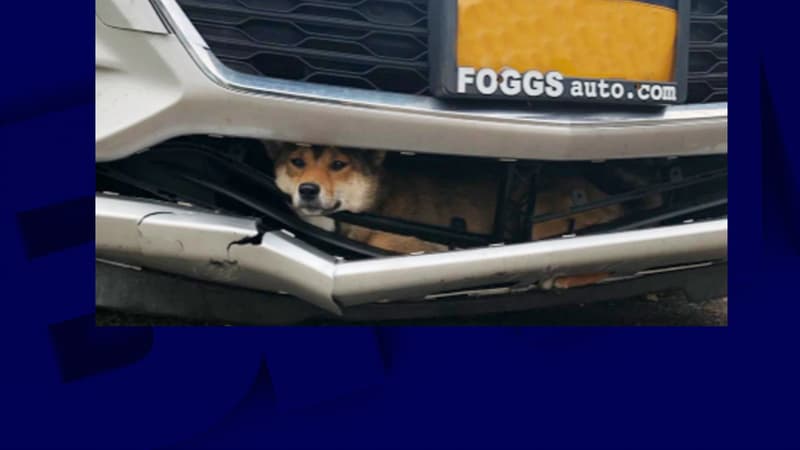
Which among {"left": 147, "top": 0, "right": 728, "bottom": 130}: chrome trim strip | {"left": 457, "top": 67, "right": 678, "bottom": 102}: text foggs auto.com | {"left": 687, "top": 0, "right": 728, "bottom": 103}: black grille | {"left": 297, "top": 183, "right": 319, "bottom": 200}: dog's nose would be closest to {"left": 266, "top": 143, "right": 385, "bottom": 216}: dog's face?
{"left": 297, "top": 183, "right": 319, "bottom": 200}: dog's nose

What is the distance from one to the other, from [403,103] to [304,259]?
39 centimetres

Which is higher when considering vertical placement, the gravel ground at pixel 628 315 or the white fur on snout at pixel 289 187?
the white fur on snout at pixel 289 187

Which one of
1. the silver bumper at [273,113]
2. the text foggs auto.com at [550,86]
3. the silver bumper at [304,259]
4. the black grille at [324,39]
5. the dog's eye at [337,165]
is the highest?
the black grille at [324,39]

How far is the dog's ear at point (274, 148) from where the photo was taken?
155 centimetres

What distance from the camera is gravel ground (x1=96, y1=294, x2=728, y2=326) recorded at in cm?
196

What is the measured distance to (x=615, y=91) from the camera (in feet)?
5.49

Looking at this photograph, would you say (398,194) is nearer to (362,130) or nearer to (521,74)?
(362,130)

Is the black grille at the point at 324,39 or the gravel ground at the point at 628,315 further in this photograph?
the gravel ground at the point at 628,315

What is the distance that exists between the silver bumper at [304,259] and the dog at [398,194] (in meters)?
0.09

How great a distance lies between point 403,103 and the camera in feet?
5.03

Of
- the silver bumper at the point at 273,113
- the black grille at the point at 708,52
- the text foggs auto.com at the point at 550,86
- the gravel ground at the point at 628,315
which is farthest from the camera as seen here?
the gravel ground at the point at 628,315

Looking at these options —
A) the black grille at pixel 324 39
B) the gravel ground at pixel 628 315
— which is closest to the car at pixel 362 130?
the black grille at pixel 324 39

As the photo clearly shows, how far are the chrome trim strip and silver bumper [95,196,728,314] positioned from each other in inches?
11.0

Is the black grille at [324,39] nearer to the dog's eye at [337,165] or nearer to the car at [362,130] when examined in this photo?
the car at [362,130]
